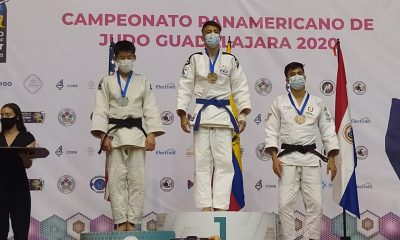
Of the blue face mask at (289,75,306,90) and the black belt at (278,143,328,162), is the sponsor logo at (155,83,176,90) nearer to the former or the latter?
the blue face mask at (289,75,306,90)

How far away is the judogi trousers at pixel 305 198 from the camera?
24.3ft

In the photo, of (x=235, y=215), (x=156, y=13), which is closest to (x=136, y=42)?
(x=156, y=13)

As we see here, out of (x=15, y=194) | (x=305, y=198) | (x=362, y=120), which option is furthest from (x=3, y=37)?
(x=362, y=120)

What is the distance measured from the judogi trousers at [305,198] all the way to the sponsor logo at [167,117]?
1738 millimetres

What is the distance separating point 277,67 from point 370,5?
4.05ft

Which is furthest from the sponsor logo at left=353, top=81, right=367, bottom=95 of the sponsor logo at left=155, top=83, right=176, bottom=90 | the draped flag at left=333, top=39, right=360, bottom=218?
the sponsor logo at left=155, top=83, right=176, bottom=90

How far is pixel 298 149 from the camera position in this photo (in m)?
7.48

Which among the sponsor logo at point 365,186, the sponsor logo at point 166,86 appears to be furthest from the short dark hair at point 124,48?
the sponsor logo at point 365,186

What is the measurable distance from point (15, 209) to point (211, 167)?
1671 mm

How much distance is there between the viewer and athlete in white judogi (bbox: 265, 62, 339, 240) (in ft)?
24.4

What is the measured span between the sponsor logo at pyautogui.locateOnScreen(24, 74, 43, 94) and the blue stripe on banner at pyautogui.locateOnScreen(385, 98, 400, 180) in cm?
368

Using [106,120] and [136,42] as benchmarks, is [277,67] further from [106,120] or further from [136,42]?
[106,120]

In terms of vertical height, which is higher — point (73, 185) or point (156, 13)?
point (156, 13)

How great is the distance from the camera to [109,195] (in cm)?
729
